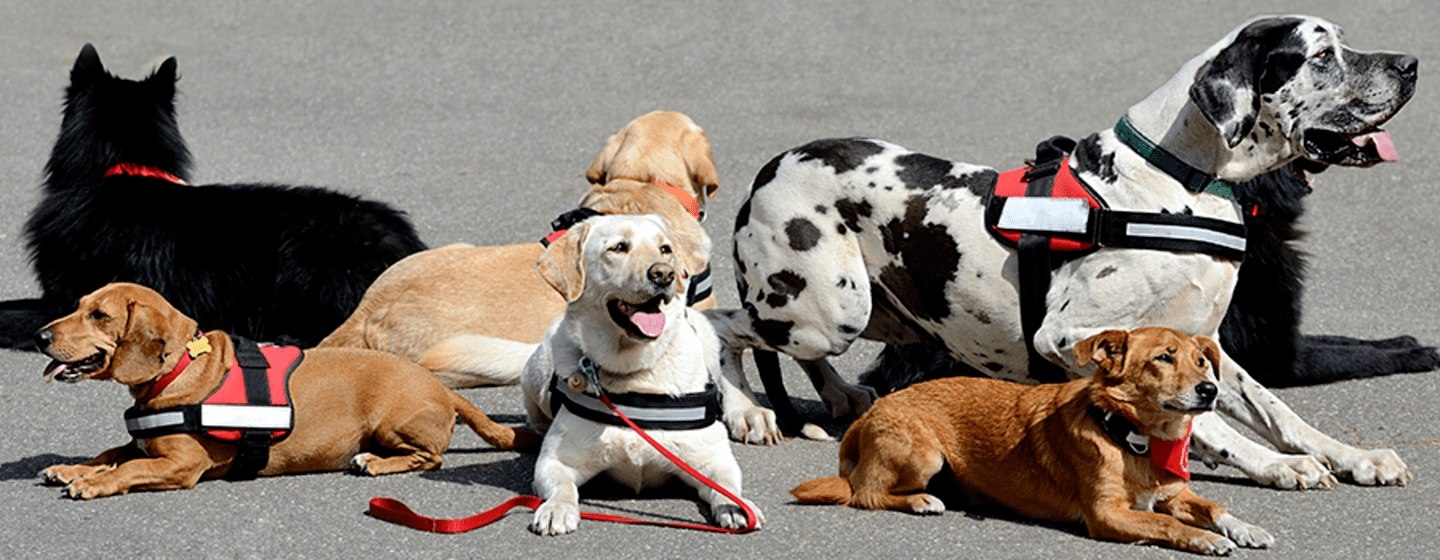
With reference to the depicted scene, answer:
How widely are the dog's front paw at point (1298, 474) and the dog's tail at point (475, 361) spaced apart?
8.83 ft

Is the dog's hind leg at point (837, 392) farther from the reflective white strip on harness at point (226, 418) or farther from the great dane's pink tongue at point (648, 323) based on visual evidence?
the reflective white strip on harness at point (226, 418)

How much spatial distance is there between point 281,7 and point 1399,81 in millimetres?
9869

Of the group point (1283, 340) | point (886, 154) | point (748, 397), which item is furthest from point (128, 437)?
point (1283, 340)

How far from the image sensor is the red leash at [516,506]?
512 centimetres

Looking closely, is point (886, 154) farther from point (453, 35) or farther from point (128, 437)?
point (453, 35)

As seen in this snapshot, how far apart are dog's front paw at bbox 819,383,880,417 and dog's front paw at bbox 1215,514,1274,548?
198 cm

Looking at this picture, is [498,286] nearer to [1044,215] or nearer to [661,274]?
[661,274]

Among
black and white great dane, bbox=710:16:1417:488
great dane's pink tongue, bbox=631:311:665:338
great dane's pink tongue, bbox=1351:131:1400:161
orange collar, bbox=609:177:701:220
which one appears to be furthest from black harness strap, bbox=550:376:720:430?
great dane's pink tongue, bbox=1351:131:1400:161

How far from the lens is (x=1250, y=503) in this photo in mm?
5453

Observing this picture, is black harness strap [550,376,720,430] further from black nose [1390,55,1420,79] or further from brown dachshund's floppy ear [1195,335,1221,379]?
black nose [1390,55,1420,79]

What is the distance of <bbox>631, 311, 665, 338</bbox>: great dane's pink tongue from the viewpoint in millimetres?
5297

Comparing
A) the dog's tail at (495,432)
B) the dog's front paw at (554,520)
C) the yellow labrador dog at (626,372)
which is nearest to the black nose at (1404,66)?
the yellow labrador dog at (626,372)

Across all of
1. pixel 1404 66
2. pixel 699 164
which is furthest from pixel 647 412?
pixel 1404 66

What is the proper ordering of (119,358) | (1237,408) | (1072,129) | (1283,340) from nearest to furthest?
1. (119,358)
2. (1237,408)
3. (1283,340)
4. (1072,129)
